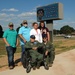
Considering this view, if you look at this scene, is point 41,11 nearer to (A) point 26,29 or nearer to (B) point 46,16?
(B) point 46,16

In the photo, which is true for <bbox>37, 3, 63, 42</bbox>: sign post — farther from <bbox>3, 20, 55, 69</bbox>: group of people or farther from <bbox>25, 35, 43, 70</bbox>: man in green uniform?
<bbox>25, 35, 43, 70</bbox>: man in green uniform

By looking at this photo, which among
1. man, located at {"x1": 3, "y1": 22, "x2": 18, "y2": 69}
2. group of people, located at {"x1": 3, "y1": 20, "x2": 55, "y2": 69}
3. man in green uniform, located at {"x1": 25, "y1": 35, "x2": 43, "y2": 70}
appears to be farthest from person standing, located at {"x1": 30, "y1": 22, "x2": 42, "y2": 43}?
man, located at {"x1": 3, "y1": 22, "x2": 18, "y2": 69}

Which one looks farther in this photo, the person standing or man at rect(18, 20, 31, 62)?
man at rect(18, 20, 31, 62)

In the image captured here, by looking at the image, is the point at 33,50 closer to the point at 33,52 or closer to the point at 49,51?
the point at 33,52

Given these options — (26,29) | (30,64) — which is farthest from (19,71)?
(26,29)

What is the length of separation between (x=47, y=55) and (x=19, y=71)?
4.01ft

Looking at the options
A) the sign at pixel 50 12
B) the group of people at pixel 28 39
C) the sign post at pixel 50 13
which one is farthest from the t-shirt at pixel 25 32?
the sign at pixel 50 12

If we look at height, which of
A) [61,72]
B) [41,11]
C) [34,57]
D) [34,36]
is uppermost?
[41,11]

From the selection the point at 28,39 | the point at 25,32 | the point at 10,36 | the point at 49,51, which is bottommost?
the point at 49,51

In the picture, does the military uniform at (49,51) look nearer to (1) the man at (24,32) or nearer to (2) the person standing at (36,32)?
(2) the person standing at (36,32)

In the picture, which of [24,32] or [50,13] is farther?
[50,13]

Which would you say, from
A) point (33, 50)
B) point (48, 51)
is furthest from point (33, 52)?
point (48, 51)

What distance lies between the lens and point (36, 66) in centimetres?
792

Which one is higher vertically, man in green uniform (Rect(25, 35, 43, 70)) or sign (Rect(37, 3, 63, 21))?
sign (Rect(37, 3, 63, 21))
